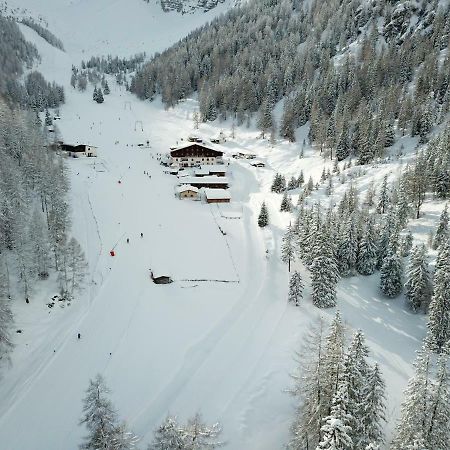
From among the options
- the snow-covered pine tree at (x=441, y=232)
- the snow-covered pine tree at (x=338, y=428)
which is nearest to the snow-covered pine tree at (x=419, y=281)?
the snow-covered pine tree at (x=441, y=232)

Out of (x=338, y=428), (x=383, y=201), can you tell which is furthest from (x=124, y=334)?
(x=383, y=201)

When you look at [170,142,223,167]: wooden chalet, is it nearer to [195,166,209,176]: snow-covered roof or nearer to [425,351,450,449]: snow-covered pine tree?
[195,166,209,176]: snow-covered roof

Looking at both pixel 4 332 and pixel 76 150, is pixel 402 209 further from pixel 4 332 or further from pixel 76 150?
pixel 76 150

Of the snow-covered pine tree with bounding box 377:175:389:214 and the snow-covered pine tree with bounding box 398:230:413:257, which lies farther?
the snow-covered pine tree with bounding box 377:175:389:214

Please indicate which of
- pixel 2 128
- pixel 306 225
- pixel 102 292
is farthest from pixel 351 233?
pixel 2 128

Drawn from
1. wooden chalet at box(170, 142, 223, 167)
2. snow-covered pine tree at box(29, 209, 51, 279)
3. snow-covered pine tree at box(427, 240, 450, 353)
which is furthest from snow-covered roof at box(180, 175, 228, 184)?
snow-covered pine tree at box(427, 240, 450, 353)

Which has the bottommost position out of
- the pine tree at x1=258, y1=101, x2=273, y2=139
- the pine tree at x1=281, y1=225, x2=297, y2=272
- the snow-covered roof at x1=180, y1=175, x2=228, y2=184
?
the pine tree at x1=281, y1=225, x2=297, y2=272

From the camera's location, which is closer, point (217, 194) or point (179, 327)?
point (179, 327)
